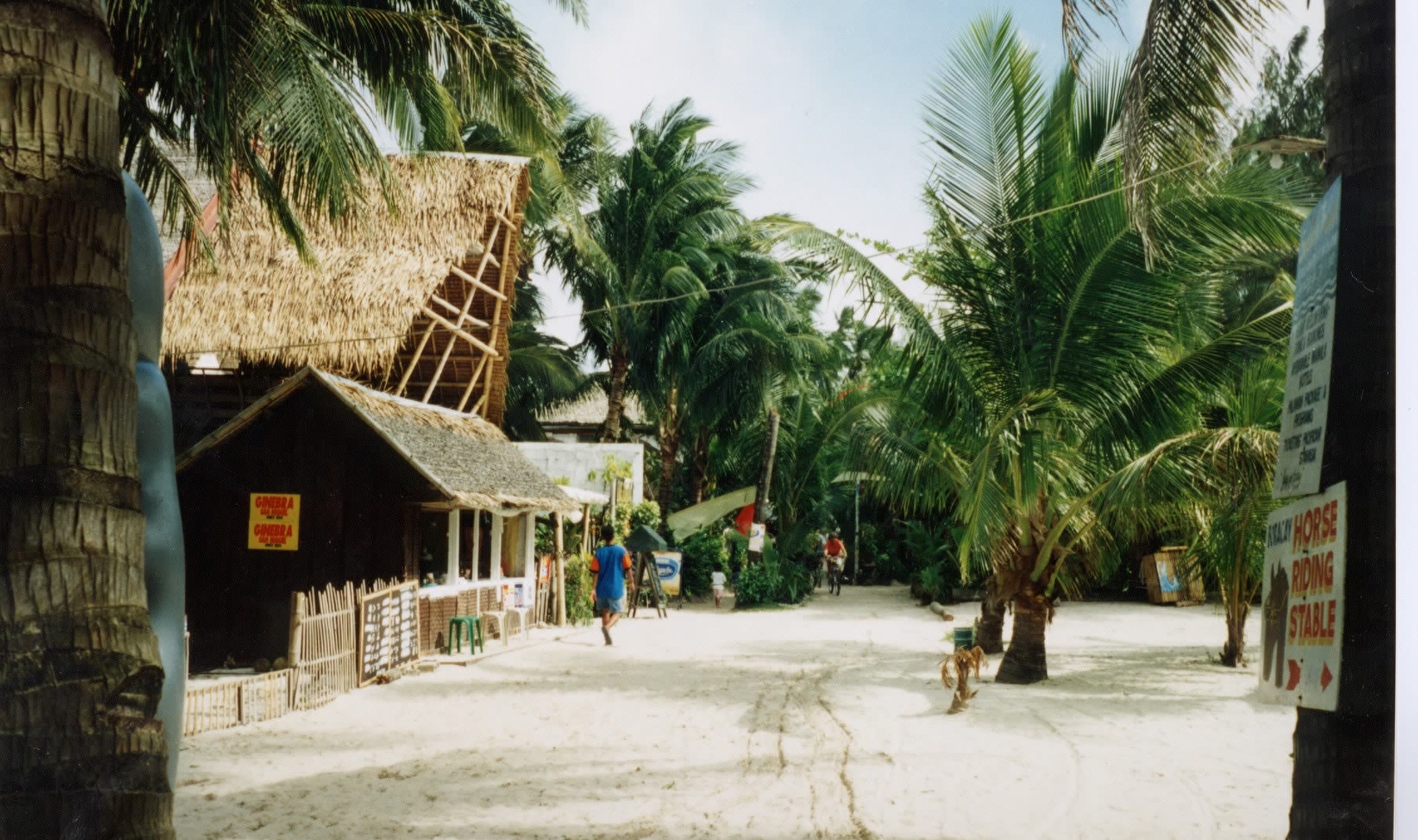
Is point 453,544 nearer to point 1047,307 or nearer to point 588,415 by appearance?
point 1047,307

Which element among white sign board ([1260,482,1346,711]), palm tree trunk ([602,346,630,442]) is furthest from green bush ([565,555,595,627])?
white sign board ([1260,482,1346,711])

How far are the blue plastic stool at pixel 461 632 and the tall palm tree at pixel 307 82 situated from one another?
198 inches

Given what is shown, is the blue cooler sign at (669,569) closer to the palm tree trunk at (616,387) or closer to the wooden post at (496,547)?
the palm tree trunk at (616,387)

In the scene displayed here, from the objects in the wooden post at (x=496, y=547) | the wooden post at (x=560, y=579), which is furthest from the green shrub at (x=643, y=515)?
the wooden post at (x=496, y=547)

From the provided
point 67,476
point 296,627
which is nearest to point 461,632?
point 296,627

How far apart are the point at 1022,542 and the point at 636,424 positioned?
16916mm

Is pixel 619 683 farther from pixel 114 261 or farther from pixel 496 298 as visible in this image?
pixel 114 261

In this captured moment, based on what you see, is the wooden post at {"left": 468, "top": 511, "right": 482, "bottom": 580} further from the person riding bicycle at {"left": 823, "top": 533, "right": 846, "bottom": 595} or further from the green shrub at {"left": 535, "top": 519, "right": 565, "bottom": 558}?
the person riding bicycle at {"left": 823, "top": 533, "right": 846, "bottom": 595}

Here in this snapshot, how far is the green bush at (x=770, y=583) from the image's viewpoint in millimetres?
21484

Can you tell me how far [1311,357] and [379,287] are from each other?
10.8 metres

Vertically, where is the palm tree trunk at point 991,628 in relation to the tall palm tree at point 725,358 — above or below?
below

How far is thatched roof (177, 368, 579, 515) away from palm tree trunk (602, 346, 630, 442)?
7.70 feet

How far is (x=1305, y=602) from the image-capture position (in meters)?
3.23

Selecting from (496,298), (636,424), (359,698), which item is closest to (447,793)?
(359,698)
